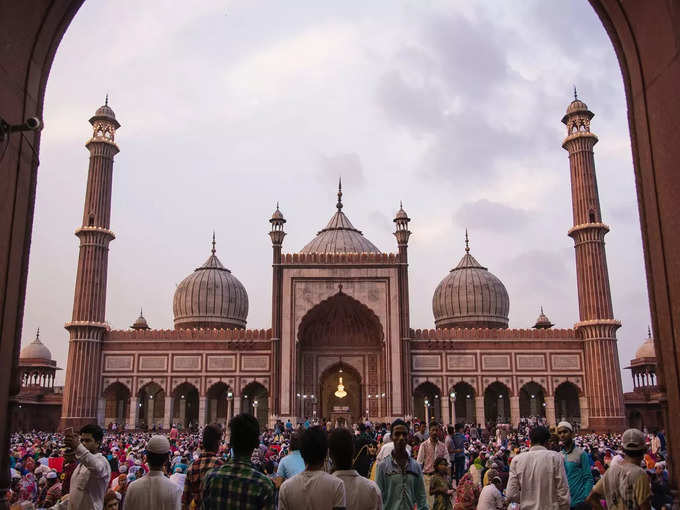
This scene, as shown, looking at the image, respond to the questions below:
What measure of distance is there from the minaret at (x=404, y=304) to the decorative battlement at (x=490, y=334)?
1.07 metres

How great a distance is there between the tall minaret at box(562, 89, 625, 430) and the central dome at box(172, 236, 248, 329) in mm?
19038

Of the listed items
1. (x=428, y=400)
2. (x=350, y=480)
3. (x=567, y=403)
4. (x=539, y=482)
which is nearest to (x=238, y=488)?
(x=350, y=480)

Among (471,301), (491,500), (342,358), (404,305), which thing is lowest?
(491,500)

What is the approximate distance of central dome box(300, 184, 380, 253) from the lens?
3709 cm

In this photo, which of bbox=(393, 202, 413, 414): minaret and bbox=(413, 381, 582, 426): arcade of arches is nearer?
bbox=(393, 202, 413, 414): minaret

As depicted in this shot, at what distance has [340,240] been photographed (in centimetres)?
3759

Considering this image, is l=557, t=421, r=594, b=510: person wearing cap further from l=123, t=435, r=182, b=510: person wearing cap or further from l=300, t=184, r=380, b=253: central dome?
l=300, t=184, r=380, b=253: central dome

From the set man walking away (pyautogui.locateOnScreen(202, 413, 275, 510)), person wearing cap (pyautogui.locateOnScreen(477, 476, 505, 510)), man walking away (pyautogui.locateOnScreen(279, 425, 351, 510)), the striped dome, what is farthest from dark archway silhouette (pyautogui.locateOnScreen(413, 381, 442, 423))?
man walking away (pyautogui.locateOnScreen(202, 413, 275, 510))

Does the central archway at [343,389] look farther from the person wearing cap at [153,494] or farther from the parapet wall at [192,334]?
the person wearing cap at [153,494]

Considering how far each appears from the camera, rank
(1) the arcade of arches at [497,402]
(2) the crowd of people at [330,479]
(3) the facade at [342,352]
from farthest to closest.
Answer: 1. (1) the arcade of arches at [497,402]
2. (3) the facade at [342,352]
3. (2) the crowd of people at [330,479]

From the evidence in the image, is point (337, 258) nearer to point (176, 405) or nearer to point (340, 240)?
point (340, 240)

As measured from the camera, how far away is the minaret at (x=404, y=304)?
99.0 ft

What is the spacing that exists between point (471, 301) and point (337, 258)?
10899 millimetres

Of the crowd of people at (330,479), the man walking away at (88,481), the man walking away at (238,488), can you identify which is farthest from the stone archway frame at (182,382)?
the man walking away at (238,488)
